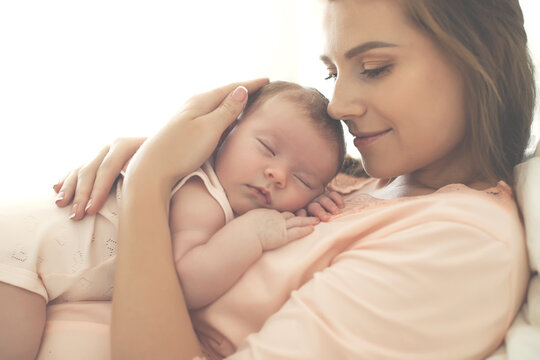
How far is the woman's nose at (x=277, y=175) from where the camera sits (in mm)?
1076

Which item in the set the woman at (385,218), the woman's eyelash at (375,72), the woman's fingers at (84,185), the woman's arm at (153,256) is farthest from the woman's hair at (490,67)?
the woman's fingers at (84,185)

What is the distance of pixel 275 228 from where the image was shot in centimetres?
97

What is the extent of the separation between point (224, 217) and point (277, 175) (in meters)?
0.17

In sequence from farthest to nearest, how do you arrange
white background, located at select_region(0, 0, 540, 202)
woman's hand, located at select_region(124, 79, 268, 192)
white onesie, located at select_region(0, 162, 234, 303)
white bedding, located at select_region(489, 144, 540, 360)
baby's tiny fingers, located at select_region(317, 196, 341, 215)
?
white background, located at select_region(0, 0, 540, 202) → baby's tiny fingers, located at select_region(317, 196, 341, 215) → woman's hand, located at select_region(124, 79, 268, 192) → white onesie, located at select_region(0, 162, 234, 303) → white bedding, located at select_region(489, 144, 540, 360)

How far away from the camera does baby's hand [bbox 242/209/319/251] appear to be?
37.7 inches

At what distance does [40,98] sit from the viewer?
209cm

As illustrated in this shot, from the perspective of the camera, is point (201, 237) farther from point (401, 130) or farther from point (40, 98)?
point (40, 98)

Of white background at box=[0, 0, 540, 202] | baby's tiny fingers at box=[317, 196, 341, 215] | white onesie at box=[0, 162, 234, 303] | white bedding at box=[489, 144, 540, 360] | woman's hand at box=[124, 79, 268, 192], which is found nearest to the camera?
white bedding at box=[489, 144, 540, 360]

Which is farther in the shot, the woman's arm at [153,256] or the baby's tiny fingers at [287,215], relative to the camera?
the baby's tiny fingers at [287,215]

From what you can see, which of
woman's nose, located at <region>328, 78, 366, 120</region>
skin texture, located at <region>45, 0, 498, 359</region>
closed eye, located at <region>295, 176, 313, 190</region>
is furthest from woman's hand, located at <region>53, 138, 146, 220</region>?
woman's nose, located at <region>328, 78, 366, 120</region>

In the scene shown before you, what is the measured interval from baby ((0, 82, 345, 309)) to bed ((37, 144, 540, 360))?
0.04m

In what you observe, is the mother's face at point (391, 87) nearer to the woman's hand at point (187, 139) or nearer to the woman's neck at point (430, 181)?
the woman's neck at point (430, 181)

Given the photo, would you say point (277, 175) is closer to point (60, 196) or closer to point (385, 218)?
point (385, 218)

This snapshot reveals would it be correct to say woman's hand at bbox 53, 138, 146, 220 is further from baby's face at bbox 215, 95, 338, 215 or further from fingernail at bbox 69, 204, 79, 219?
baby's face at bbox 215, 95, 338, 215
